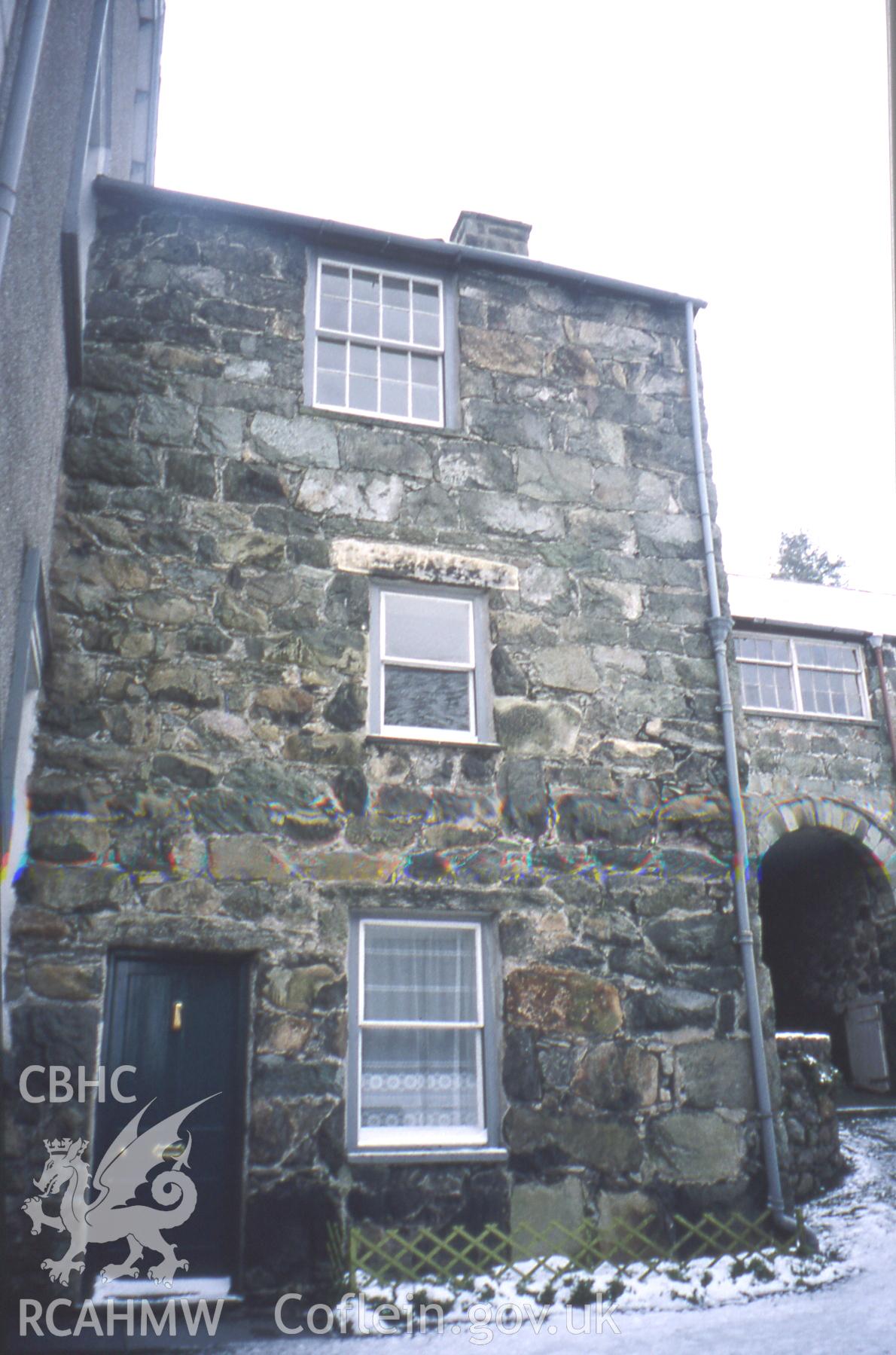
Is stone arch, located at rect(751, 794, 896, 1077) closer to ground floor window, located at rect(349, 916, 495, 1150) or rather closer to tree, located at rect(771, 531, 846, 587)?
ground floor window, located at rect(349, 916, 495, 1150)

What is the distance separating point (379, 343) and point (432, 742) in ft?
11.8

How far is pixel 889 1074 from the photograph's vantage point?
14.7 meters

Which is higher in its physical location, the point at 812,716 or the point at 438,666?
the point at 812,716

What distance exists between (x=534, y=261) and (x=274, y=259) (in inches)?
90.8

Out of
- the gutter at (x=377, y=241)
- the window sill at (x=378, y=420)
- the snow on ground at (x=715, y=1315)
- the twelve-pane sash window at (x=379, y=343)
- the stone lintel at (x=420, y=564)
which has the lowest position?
the snow on ground at (x=715, y=1315)

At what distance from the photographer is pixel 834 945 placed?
16516 millimetres

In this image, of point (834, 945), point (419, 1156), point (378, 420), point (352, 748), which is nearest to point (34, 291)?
point (378, 420)

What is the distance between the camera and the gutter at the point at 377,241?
8.94m

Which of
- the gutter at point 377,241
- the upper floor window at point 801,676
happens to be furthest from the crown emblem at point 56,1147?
the upper floor window at point 801,676

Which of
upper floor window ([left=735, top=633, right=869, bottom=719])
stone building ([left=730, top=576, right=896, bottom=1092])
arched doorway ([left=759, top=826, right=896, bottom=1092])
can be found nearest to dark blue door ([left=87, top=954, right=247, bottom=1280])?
stone building ([left=730, top=576, right=896, bottom=1092])

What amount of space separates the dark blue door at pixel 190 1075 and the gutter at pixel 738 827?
12.3ft

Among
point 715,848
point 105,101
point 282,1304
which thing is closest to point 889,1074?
point 715,848

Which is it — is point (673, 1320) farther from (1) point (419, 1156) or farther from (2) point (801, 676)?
(2) point (801, 676)

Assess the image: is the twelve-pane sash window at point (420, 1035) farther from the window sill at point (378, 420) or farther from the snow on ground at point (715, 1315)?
the window sill at point (378, 420)
